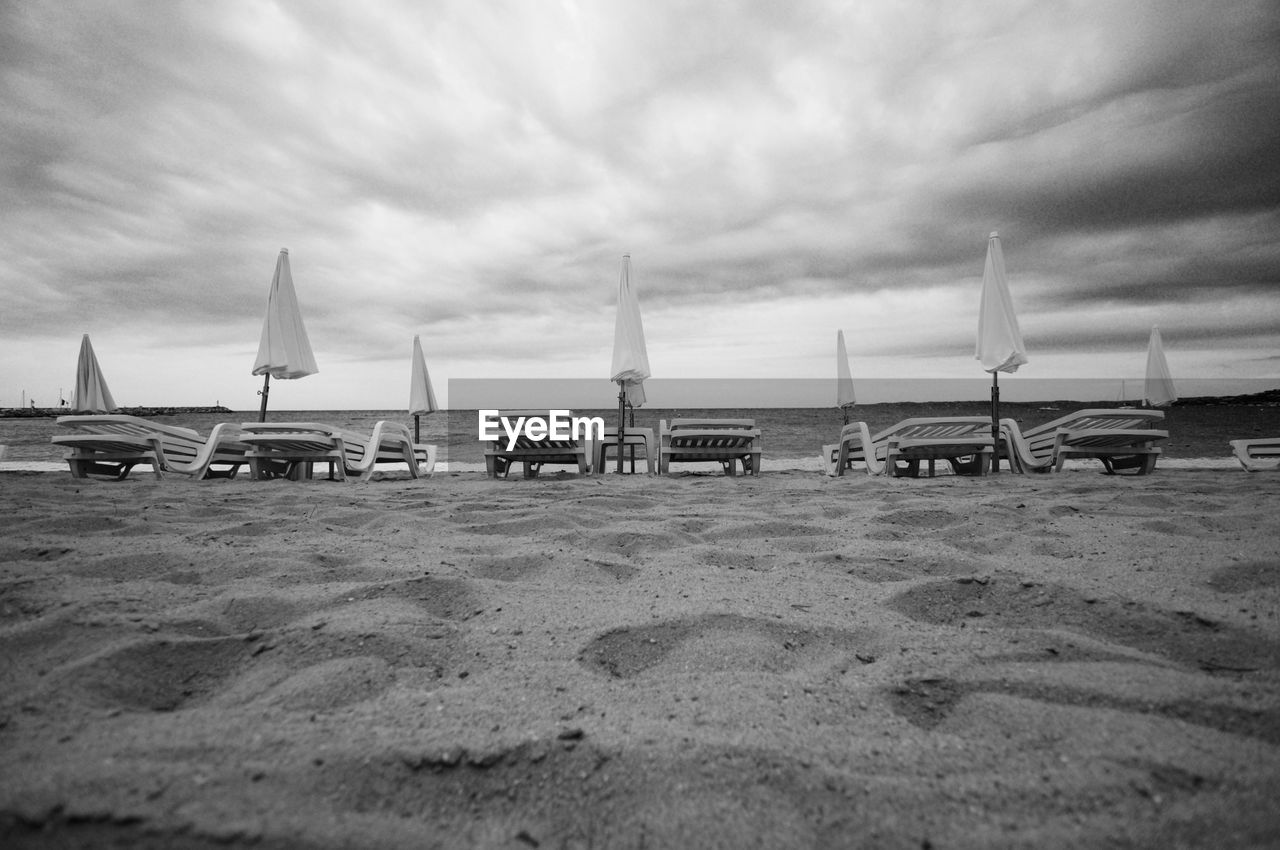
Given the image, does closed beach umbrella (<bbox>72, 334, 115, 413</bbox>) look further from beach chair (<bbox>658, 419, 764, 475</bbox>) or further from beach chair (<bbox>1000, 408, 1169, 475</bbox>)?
beach chair (<bbox>1000, 408, 1169, 475</bbox>)

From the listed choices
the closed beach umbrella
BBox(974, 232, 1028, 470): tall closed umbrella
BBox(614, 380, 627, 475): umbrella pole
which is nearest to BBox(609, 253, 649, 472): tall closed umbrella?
BBox(614, 380, 627, 475): umbrella pole

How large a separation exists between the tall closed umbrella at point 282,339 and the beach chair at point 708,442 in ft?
15.7

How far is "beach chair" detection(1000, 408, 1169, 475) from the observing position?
5773 mm

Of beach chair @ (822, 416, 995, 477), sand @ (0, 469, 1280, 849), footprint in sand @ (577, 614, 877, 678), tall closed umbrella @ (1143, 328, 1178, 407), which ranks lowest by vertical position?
footprint in sand @ (577, 614, 877, 678)

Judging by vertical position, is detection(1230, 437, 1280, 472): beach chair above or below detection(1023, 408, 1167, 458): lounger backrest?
below

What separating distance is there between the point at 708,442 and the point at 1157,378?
973 centimetres

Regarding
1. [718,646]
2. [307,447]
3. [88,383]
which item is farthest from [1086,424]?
[88,383]

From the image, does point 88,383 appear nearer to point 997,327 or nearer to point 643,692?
point 643,692

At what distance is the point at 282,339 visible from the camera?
6980mm

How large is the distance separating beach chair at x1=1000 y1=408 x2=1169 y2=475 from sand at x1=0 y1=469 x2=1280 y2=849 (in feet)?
13.1

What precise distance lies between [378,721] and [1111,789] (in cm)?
120

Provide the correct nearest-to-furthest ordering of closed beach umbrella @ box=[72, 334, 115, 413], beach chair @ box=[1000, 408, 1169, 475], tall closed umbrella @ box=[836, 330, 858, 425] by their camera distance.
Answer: beach chair @ box=[1000, 408, 1169, 475]
closed beach umbrella @ box=[72, 334, 115, 413]
tall closed umbrella @ box=[836, 330, 858, 425]

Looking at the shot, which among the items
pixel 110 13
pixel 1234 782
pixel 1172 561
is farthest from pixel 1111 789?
pixel 110 13

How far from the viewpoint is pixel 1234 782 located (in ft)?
2.52
